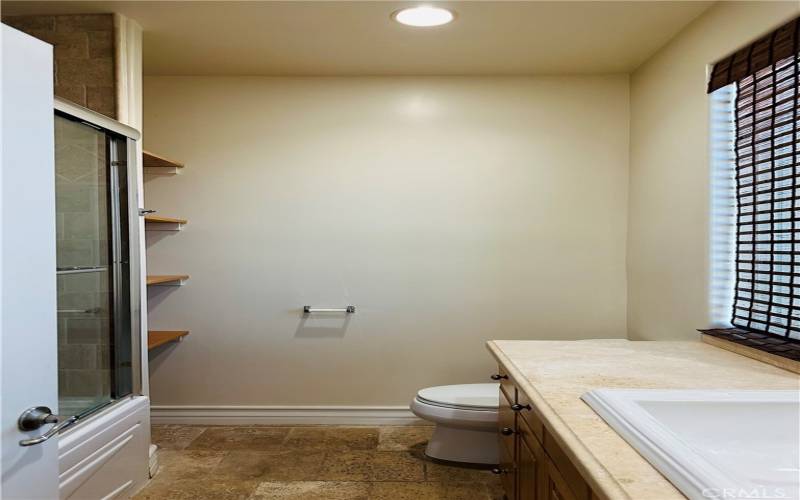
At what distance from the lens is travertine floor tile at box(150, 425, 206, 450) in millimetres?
3443

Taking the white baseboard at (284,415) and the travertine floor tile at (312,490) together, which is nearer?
the travertine floor tile at (312,490)

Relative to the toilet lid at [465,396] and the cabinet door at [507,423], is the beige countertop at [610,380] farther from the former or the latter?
the toilet lid at [465,396]

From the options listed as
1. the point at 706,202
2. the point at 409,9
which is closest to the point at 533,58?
the point at 409,9

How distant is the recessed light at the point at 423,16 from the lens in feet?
8.85

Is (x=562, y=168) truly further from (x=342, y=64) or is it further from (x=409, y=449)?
(x=409, y=449)

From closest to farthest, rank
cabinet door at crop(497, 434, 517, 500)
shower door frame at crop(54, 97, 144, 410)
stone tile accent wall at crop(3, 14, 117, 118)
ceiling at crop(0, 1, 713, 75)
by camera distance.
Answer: cabinet door at crop(497, 434, 517, 500) < shower door frame at crop(54, 97, 144, 410) < ceiling at crop(0, 1, 713, 75) < stone tile accent wall at crop(3, 14, 117, 118)

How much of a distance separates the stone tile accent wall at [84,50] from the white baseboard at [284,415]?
1971 mm

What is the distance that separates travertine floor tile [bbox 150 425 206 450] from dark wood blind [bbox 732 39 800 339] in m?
2.99

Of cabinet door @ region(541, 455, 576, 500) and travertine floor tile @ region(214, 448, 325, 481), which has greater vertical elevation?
cabinet door @ region(541, 455, 576, 500)

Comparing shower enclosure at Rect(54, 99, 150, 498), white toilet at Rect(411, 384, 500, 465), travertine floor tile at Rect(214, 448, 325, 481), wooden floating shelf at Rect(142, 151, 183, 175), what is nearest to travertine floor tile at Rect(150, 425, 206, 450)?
travertine floor tile at Rect(214, 448, 325, 481)

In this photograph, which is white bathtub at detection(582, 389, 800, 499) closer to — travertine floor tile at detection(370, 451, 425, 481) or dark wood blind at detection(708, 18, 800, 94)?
dark wood blind at detection(708, 18, 800, 94)

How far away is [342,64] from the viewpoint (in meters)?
3.50

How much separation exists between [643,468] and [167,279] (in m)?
3.01

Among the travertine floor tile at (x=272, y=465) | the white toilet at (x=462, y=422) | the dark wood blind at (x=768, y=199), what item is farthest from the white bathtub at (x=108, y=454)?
the dark wood blind at (x=768, y=199)
